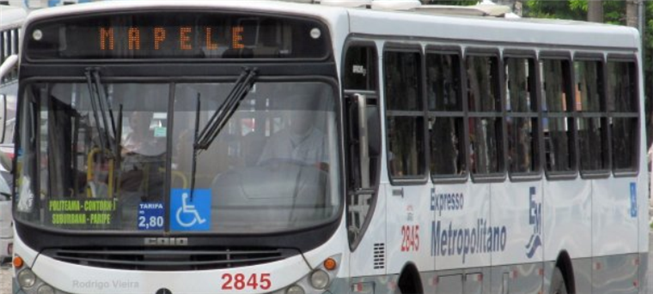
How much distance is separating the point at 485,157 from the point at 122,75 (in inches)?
141

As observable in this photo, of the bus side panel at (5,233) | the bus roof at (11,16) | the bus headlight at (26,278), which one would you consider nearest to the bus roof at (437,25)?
the bus headlight at (26,278)

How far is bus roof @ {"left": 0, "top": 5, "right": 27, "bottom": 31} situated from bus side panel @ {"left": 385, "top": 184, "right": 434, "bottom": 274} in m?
17.0

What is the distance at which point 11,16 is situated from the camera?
31594 mm

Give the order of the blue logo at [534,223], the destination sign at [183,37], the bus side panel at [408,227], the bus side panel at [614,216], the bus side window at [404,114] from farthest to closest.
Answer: the bus side panel at [614,216]
the blue logo at [534,223]
the bus side window at [404,114]
the bus side panel at [408,227]
the destination sign at [183,37]

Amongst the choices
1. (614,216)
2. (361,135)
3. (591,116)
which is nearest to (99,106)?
(361,135)

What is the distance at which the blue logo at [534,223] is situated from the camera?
15580mm

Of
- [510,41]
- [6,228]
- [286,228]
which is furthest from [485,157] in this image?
[6,228]

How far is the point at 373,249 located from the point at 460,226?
172 centimetres

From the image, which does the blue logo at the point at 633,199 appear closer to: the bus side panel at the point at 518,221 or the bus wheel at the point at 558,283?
the bus wheel at the point at 558,283

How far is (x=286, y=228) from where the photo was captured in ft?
39.8

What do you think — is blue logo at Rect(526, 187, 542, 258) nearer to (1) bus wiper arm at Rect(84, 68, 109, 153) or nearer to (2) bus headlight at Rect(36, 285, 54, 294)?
(1) bus wiper arm at Rect(84, 68, 109, 153)

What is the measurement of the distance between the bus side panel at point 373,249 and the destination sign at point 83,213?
1577 millimetres

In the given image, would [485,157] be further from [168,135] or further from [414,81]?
[168,135]

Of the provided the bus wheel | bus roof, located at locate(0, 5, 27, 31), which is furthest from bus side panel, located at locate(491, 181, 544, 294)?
bus roof, located at locate(0, 5, 27, 31)
